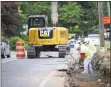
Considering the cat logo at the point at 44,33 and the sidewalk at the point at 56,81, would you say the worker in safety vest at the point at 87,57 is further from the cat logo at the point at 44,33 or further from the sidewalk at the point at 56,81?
the cat logo at the point at 44,33

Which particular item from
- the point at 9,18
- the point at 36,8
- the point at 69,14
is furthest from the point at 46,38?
the point at 36,8

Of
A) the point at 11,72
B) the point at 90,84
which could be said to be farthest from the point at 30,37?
the point at 90,84

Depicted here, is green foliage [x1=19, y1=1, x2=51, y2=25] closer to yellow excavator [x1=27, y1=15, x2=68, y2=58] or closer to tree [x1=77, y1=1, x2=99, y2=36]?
tree [x1=77, y1=1, x2=99, y2=36]

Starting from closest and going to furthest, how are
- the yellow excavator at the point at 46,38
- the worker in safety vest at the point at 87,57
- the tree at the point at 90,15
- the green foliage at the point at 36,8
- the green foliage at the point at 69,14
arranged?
the worker in safety vest at the point at 87,57 → the yellow excavator at the point at 46,38 → the tree at the point at 90,15 → the green foliage at the point at 69,14 → the green foliage at the point at 36,8

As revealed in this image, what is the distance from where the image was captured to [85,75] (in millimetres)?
12945

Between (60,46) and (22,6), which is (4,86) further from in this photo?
(22,6)

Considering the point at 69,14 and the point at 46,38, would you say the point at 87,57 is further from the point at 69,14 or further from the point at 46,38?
the point at 69,14

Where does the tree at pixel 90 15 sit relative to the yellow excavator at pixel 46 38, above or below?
above

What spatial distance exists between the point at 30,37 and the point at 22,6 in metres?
23.8

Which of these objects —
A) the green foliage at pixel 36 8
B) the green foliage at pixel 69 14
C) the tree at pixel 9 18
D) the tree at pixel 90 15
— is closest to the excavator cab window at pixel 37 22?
the tree at pixel 90 15

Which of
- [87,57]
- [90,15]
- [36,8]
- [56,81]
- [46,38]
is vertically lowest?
[56,81]

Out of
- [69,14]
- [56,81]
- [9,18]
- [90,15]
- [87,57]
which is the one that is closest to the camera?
[56,81]

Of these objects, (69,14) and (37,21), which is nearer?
(37,21)

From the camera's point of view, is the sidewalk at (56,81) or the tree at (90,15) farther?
the tree at (90,15)
